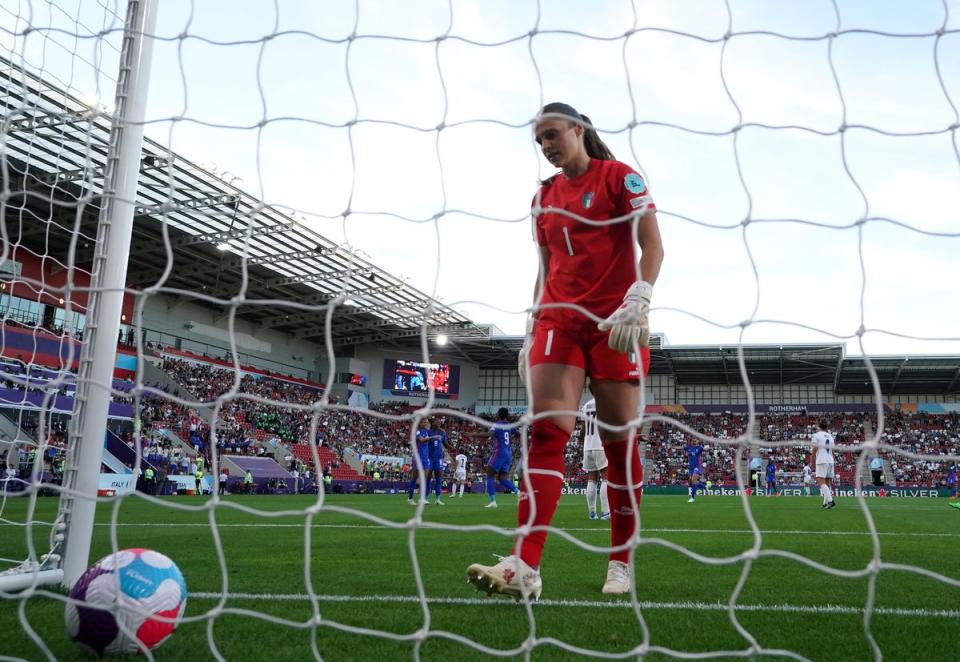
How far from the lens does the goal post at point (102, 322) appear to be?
9.82 feet

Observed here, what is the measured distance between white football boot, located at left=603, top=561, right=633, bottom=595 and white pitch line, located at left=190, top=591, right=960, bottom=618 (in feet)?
0.57

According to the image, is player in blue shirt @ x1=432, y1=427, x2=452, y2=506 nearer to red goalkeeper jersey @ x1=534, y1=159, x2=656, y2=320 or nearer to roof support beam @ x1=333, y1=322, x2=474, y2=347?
red goalkeeper jersey @ x1=534, y1=159, x2=656, y2=320

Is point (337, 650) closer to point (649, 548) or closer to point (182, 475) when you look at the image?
point (649, 548)

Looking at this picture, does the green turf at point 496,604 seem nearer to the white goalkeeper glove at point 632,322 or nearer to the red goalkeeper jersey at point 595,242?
the white goalkeeper glove at point 632,322

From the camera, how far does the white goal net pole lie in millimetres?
2996

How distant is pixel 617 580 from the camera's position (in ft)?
10.2

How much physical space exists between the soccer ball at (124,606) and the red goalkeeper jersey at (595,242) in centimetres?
165

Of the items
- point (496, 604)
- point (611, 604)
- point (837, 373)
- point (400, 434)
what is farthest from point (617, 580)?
point (837, 373)

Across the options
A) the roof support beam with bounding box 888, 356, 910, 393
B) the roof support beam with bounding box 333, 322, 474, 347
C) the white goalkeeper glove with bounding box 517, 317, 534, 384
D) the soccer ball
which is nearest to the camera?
the soccer ball

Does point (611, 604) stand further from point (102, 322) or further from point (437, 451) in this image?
point (437, 451)

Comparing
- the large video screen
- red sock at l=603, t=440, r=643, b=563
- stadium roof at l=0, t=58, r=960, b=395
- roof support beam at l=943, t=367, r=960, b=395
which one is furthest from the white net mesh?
roof support beam at l=943, t=367, r=960, b=395

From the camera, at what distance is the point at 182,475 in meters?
20.8

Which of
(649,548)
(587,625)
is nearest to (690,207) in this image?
(587,625)

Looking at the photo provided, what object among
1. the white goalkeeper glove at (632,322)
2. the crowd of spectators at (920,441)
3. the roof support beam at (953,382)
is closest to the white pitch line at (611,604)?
the white goalkeeper glove at (632,322)
